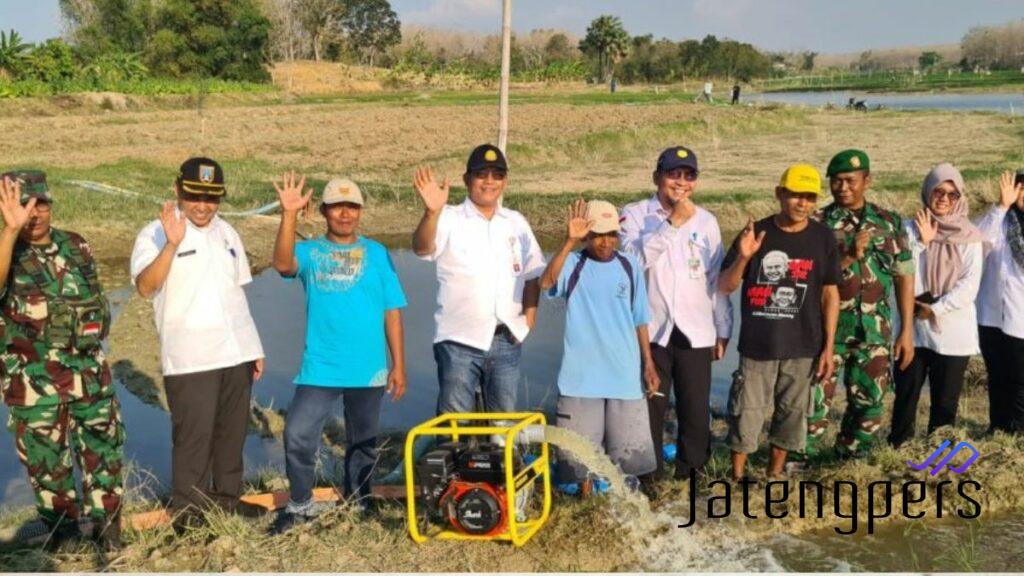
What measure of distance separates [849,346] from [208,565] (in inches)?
134

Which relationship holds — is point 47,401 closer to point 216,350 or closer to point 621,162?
point 216,350

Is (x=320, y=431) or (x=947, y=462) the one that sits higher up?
(x=320, y=431)

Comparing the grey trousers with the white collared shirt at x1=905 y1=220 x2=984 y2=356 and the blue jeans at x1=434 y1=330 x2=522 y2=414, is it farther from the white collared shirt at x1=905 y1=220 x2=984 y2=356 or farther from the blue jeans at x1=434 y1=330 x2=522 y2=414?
the white collared shirt at x1=905 y1=220 x2=984 y2=356

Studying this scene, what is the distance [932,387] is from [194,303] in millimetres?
4145

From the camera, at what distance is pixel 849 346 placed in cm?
498

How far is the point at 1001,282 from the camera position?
545cm

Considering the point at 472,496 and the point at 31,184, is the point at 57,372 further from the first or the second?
the point at 472,496

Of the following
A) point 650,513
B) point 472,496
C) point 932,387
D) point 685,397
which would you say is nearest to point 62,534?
point 472,496

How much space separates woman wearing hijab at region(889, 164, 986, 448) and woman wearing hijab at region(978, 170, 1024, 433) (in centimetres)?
18

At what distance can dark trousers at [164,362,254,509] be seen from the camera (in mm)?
4336

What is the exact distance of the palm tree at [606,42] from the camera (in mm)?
76562

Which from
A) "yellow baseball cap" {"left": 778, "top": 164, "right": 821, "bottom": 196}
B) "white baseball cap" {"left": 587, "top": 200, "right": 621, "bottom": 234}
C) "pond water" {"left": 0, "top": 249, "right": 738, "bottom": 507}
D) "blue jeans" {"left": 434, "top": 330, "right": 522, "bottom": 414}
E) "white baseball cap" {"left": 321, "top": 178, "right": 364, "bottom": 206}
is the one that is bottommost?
"pond water" {"left": 0, "top": 249, "right": 738, "bottom": 507}

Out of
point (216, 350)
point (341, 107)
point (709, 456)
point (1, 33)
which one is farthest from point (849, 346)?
point (1, 33)

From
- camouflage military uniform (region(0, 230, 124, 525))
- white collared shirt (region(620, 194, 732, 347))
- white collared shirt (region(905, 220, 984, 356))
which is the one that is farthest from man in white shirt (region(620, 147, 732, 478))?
camouflage military uniform (region(0, 230, 124, 525))
